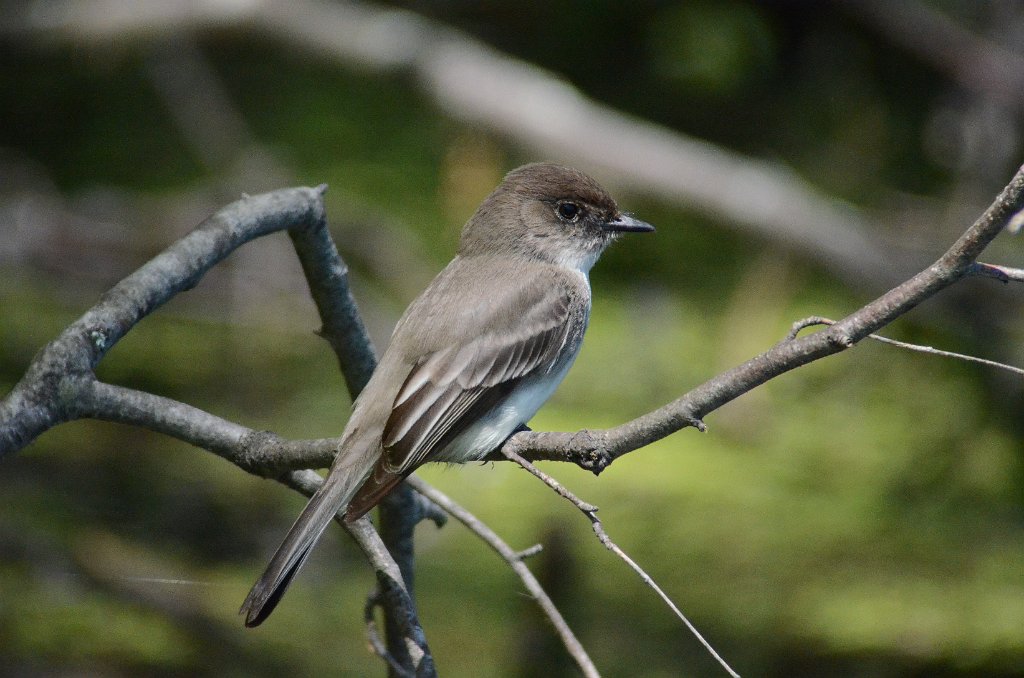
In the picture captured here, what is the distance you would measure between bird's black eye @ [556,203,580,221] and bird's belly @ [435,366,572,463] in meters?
0.74

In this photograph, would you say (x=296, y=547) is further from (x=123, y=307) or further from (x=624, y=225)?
(x=624, y=225)

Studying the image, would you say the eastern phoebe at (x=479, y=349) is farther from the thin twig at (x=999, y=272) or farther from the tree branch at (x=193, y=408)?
the thin twig at (x=999, y=272)

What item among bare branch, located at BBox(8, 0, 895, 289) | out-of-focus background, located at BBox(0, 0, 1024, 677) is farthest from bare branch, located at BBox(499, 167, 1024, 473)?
bare branch, located at BBox(8, 0, 895, 289)

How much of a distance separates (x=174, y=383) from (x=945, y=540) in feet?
10.9

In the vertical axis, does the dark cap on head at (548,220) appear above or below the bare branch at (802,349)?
above

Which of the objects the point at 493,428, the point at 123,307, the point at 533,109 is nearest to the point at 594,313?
the point at 533,109

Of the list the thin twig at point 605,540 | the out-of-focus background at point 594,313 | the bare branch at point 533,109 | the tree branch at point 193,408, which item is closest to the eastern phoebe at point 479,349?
the tree branch at point 193,408

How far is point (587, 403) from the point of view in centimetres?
554

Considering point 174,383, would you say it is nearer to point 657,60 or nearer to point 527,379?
point 527,379

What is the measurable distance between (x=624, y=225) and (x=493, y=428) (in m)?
0.96

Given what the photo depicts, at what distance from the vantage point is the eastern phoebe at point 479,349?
250cm

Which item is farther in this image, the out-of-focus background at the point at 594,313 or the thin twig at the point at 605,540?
the out-of-focus background at the point at 594,313

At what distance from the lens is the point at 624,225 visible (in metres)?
3.56

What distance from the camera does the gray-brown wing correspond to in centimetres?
266
